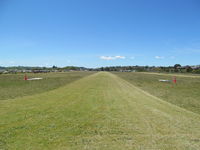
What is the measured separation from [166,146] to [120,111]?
2980mm

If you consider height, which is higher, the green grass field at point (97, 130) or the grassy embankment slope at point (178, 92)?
the green grass field at point (97, 130)

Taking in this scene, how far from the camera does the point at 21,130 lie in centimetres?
412

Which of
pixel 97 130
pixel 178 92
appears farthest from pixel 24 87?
pixel 178 92

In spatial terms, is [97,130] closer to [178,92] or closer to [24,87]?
[178,92]

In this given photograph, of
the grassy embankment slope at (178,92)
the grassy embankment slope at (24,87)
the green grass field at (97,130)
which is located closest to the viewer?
the green grass field at (97,130)

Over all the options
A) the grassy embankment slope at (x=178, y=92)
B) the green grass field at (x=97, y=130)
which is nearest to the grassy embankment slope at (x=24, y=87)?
the green grass field at (x=97, y=130)

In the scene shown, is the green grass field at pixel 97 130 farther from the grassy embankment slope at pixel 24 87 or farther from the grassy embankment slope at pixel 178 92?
the grassy embankment slope at pixel 24 87

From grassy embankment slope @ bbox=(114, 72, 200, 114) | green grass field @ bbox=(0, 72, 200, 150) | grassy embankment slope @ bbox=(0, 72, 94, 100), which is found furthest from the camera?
grassy embankment slope @ bbox=(0, 72, 94, 100)

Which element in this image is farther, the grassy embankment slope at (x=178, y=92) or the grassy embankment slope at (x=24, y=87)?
the grassy embankment slope at (x=24, y=87)

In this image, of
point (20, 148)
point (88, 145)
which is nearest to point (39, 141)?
point (20, 148)

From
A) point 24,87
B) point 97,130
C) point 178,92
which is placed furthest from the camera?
point 24,87

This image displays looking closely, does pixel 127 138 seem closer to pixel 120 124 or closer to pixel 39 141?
pixel 120 124

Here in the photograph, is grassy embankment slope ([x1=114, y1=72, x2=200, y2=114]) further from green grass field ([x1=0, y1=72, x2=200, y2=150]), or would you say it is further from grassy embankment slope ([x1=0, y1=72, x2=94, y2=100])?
grassy embankment slope ([x1=0, y1=72, x2=94, y2=100])

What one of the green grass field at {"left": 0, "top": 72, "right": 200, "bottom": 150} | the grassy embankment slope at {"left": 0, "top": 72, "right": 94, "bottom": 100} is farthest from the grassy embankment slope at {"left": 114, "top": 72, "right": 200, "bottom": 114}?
the grassy embankment slope at {"left": 0, "top": 72, "right": 94, "bottom": 100}
